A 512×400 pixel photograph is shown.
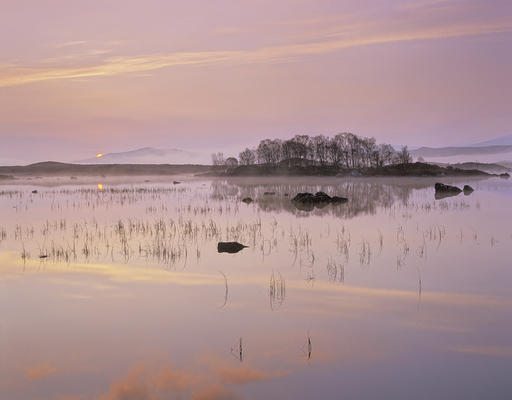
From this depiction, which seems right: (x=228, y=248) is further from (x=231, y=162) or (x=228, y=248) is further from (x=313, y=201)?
(x=231, y=162)

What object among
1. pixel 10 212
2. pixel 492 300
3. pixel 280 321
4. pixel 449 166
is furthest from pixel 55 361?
pixel 449 166

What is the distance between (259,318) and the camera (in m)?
10.1

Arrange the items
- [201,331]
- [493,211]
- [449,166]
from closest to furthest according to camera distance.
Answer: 1. [201,331]
2. [493,211]
3. [449,166]

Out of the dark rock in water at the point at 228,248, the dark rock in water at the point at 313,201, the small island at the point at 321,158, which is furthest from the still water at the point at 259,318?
the small island at the point at 321,158

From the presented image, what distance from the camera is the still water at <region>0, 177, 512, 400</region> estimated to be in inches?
289

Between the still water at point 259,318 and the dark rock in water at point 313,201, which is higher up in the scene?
the dark rock in water at point 313,201

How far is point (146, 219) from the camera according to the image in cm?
3033

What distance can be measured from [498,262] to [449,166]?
15603cm

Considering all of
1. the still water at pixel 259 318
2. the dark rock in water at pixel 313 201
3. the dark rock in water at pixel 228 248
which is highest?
the dark rock in water at pixel 313 201

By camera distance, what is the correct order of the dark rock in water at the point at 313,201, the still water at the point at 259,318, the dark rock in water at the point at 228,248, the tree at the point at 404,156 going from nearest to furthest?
the still water at the point at 259,318 → the dark rock in water at the point at 228,248 → the dark rock in water at the point at 313,201 → the tree at the point at 404,156

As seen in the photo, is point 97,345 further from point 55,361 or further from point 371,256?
point 371,256

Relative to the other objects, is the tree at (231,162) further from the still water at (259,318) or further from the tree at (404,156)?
the still water at (259,318)

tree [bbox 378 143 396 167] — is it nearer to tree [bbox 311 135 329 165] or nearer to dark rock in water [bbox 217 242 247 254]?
tree [bbox 311 135 329 165]

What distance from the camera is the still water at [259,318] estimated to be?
7.33 metres
